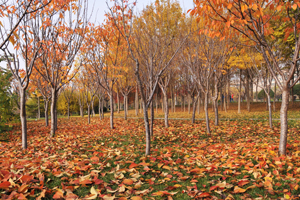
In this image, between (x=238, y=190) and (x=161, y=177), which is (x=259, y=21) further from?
(x=161, y=177)

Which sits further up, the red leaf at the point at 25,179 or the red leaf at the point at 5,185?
the red leaf at the point at 5,185

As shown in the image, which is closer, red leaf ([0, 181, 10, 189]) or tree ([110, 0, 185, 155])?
red leaf ([0, 181, 10, 189])

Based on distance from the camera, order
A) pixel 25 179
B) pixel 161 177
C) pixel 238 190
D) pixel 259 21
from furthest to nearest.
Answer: pixel 259 21 < pixel 161 177 < pixel 25 179 < pixel 238 190

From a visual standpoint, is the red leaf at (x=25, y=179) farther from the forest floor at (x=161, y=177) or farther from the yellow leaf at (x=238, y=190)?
the yellow leaf at (x=238, y=190)

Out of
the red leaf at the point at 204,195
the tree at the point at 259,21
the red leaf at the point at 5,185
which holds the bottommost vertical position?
the red leaf at the point at 204,195

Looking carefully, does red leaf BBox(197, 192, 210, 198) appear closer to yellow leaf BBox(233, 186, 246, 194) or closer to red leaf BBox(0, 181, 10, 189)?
yellow leaf BBox(233, 186, 246, 194)

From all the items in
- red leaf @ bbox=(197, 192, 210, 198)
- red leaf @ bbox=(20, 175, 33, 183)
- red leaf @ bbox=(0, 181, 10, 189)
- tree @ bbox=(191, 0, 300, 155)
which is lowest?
red leaf @ bbox=(197, 192, 210, 198)

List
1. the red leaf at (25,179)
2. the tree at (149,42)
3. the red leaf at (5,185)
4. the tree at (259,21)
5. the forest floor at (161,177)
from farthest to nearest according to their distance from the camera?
the tree at (149,42)
the tree at (259,21)
the red leaf at (25,179)
the forest floor at (161,177)
the red leaf at (5,185)

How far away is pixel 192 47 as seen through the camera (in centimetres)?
819

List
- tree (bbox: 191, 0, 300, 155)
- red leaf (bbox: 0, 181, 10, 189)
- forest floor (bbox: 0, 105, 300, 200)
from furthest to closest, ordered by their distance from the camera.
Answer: tree (bbox: 191, 0, 300, 155), forest floor (bbox: 0, 105, 300, 200), red leaf (bbox: 0, 181, 10, 189)

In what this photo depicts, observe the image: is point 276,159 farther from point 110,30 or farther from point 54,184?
point 110,30

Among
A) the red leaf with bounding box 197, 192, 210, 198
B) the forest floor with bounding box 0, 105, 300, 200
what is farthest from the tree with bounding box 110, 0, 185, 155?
the red leaf with bounding box 197, 192, 210, 198

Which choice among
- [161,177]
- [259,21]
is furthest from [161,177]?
[259,21]

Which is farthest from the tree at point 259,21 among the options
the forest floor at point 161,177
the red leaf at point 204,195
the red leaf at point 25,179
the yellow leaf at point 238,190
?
the red leaf at point 25,179
